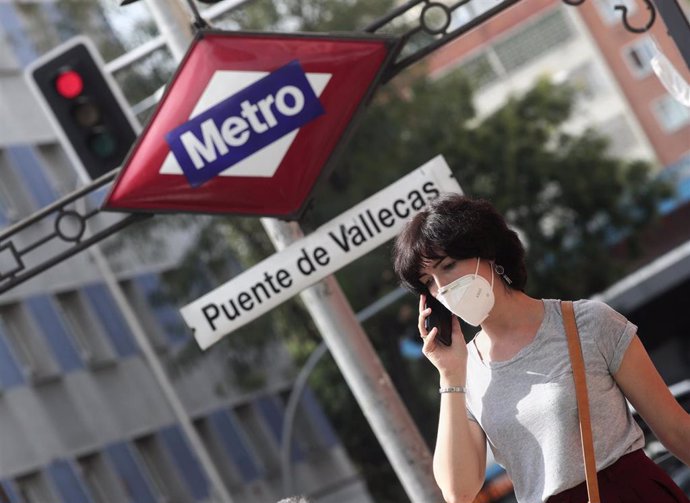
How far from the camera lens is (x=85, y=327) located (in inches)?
1416

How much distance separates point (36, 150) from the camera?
36312 mm

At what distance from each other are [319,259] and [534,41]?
68.2m

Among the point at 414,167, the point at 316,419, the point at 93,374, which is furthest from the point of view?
the point at 316,419

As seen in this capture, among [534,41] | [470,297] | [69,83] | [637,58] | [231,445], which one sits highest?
[69,83]

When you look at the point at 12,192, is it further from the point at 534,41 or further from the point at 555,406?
the point at 534,41

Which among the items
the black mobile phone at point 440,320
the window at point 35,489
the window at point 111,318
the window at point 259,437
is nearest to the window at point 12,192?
the window at point 111,318

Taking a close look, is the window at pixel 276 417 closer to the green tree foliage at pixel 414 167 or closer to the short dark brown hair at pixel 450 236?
the green tree foliage at pixel 414 167

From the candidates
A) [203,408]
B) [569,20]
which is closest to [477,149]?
[203,408]

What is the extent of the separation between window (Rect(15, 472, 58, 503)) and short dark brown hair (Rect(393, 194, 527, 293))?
2695 centimetres

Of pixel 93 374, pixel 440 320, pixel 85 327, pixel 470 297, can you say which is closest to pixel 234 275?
pixel 85 327

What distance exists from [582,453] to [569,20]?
71.3m

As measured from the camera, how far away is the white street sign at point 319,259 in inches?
331

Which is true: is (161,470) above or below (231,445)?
above

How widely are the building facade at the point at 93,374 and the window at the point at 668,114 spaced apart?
35.4 metres
